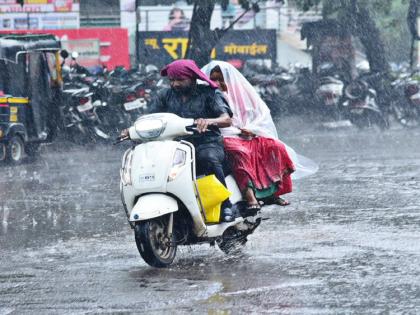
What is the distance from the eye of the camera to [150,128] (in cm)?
772

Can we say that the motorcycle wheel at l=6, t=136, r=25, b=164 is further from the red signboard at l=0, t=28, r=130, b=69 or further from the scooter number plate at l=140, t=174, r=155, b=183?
the red signboard at l=0, t=28, r=130, b=69

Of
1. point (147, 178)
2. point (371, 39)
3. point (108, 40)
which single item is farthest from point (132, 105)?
point (147, 178)

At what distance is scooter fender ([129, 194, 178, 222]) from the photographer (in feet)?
24.3

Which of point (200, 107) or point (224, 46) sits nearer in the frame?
point (200, 107)

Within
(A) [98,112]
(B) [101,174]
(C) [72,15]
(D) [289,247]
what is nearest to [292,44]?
(C) [72,15]

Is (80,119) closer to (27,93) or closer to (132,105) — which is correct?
(132,105)

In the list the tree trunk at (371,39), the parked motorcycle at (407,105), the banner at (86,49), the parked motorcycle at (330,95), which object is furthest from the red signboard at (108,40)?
the parked motorcycle at (407,105)

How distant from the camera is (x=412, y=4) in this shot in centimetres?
2805

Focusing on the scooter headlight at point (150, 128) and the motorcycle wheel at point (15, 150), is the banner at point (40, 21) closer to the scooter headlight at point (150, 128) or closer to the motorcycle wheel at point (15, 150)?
the motorcycle wheel at point (15, 150)

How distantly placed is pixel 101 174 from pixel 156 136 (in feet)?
25.5

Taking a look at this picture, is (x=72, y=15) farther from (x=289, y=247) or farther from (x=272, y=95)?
(x=289, y=247)

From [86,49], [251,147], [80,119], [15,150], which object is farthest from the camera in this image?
[86,49]

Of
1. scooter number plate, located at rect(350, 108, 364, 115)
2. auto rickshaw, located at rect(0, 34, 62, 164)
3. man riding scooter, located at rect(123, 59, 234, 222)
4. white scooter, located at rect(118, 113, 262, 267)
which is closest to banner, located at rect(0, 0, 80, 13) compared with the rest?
scooter number plate, located at rect(350, 108, 364, 115)

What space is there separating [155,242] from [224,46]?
1064 inches
